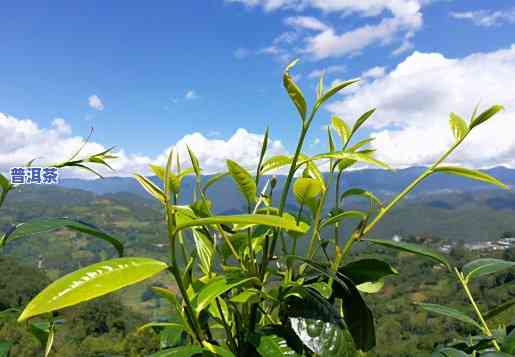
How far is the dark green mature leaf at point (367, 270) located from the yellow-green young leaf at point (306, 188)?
0.20 m

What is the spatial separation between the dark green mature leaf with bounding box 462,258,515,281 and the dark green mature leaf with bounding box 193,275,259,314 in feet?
2.63

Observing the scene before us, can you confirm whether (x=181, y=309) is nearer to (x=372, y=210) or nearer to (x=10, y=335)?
(x=372, y=210)

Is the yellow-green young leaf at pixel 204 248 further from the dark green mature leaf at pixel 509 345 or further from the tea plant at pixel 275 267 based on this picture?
the dark green mature leaf at pixel 509 345

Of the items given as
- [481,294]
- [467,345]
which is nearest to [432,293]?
[481,294]

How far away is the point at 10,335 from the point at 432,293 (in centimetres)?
7533

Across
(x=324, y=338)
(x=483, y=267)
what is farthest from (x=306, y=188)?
(x=483, y=267)

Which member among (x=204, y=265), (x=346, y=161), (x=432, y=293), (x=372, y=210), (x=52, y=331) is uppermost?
(x=346, y=161)

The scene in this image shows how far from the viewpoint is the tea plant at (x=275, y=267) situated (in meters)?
0.74

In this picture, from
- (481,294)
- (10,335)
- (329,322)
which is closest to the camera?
(329,322)

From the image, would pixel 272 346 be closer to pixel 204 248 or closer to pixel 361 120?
pixel 204 248

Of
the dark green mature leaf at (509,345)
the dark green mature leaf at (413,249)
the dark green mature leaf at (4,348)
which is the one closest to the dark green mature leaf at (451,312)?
the dark green mature leaf at (509,345)

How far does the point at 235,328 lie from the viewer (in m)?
0.91

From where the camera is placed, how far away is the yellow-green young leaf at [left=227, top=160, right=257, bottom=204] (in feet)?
2.85

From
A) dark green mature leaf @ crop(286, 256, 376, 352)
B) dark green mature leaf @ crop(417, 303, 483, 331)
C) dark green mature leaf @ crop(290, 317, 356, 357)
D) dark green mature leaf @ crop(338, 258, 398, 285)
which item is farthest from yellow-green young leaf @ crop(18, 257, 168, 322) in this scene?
dark green mature leaf @ crop(417, 303, 483, 331)
